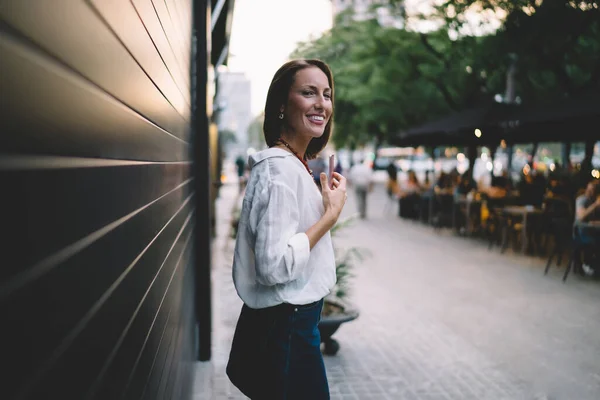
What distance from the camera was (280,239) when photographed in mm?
1848

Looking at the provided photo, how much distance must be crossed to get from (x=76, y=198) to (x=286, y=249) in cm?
108

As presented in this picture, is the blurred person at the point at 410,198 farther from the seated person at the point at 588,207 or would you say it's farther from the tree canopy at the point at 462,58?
the seated person at the point at 588,207

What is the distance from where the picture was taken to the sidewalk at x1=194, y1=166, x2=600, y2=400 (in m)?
4.46

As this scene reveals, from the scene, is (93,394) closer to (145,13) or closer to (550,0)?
(145,13)

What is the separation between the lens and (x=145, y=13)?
157 cm

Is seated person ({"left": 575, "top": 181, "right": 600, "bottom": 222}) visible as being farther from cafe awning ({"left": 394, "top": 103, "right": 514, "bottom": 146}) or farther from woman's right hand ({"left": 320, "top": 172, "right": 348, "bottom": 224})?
woman's right hand ({"left": 320, "top": 172, "right": 348, "bottom": 224})

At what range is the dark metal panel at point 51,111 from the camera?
1.96 feet

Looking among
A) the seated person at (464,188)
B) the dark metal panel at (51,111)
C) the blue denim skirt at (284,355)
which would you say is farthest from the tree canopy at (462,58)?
the dark metal panel at (51,111)

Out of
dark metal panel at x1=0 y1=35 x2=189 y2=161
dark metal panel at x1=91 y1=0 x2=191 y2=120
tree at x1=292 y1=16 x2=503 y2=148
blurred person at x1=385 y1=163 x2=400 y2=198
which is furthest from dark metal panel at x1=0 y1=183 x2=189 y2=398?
blurred person at x1=385 y1=163 x2=400 y2=198

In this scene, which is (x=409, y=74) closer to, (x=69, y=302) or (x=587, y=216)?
(x=587, y=216)

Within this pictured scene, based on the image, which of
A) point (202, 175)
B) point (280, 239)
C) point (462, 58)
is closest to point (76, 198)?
point (280, 239)

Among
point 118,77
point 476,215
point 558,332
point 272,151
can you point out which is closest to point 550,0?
point 476,215

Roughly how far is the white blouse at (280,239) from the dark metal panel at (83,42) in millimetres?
541

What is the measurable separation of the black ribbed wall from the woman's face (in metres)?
0.60
